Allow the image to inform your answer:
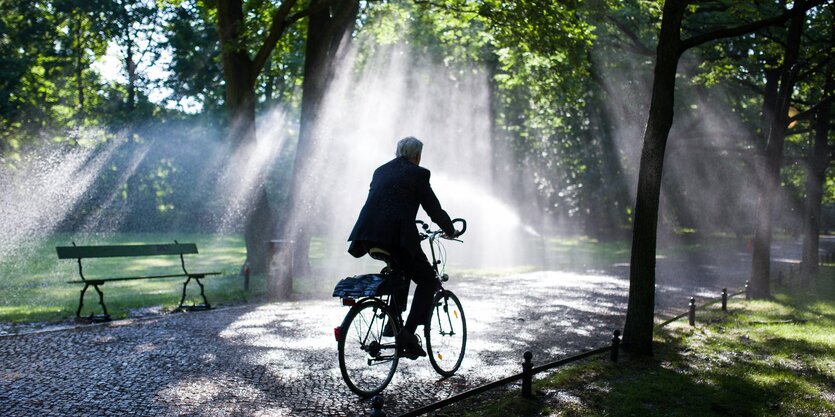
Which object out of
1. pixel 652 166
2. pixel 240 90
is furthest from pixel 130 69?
pixel 652 166

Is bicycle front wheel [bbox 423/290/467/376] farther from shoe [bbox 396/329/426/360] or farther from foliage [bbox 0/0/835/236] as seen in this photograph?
foliage [bbox 0/0/835/236]

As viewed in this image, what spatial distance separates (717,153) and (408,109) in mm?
17407

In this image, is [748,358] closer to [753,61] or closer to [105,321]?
[105,321]

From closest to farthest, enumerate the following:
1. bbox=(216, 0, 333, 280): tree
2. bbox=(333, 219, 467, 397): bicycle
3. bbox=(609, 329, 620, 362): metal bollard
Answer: bbox=(333, 219, 467, 397): bicycle
bbox=(609, 329, 620, 362): metal bollard
bbox=(216, 0, 333, 280): tree

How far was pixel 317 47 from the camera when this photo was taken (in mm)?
17203

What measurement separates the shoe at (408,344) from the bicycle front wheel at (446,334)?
0.74 ft

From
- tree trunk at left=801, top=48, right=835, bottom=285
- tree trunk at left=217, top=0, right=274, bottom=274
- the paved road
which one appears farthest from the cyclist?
tree trunk at left=801, top=48, right=835, bottom=285

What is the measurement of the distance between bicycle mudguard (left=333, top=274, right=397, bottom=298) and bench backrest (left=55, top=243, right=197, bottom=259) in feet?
17.8

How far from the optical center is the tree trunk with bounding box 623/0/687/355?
8148 millimetres

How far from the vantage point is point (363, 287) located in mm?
5781

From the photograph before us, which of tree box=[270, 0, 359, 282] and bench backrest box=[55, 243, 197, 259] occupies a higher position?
tree box=[270, 0, 359, 282]

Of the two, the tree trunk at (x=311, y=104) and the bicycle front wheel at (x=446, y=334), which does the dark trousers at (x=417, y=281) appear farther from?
the tree trunk at (x=311, y=104)

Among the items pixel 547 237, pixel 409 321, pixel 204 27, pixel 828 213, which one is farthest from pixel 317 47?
pixel 828 213

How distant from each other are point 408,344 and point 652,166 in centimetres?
375
